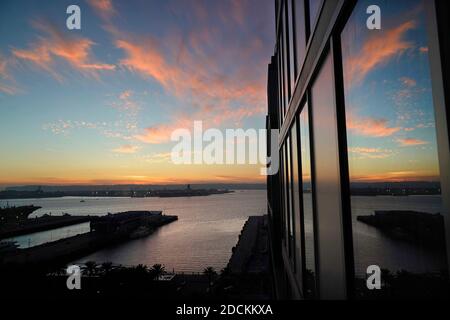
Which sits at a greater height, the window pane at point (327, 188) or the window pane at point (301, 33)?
the window pane at point (301, 33)

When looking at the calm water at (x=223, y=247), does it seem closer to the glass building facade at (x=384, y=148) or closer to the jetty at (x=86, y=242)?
the glass building facade at (x=384, y=148)

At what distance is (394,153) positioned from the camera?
42.1 inches

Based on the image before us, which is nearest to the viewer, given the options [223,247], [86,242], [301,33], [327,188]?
[327,188]

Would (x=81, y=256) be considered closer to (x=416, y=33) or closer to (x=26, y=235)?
(x=26, y=235)

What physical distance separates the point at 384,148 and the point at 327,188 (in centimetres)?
66

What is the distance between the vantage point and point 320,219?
6.61ft

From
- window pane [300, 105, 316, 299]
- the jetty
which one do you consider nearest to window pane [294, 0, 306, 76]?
window pane [300, 105, 316, 299]

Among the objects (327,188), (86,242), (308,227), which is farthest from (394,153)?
(86,242)

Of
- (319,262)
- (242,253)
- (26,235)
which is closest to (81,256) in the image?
(242,253)

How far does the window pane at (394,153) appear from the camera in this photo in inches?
30.5

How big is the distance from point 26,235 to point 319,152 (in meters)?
82.4

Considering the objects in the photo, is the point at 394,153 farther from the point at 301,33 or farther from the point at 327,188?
the point at 301,33

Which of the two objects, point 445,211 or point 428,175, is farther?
point 428,175

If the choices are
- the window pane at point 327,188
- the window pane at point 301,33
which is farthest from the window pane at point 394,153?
the window pane at point 301,33
